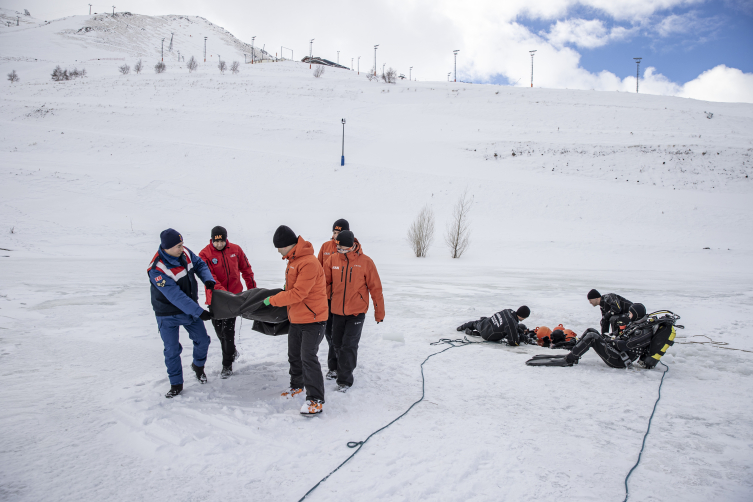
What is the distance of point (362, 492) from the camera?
10.00ft

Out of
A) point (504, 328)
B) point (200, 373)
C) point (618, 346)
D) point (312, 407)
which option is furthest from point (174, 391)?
A: point (618, 346)

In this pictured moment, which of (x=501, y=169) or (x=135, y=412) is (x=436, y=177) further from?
(x=135, y=412)

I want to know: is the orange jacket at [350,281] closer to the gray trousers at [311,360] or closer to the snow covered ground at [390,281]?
the gray trousers at [311,360]

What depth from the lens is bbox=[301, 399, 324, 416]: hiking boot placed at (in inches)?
164

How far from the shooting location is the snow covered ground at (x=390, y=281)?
3.39 m

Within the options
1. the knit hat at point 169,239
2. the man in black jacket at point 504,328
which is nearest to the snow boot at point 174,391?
the knit hat at point 169,239

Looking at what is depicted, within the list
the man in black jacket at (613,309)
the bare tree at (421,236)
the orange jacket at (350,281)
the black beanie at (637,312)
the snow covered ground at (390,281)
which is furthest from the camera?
the bare tree at (421,236)

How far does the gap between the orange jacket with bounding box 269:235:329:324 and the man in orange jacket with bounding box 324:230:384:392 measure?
1.76ft

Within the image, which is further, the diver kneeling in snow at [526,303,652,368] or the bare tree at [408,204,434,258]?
the bare tree at [408,204,434,258]

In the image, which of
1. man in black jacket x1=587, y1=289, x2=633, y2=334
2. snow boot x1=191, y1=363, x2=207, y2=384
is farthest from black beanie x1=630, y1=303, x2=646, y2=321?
snow boot x1=191, y1=363, x2=207, y2=384

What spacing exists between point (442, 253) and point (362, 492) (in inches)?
771

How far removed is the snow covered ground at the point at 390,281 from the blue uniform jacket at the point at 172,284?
105cm

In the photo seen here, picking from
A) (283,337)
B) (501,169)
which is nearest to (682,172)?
(501,169)

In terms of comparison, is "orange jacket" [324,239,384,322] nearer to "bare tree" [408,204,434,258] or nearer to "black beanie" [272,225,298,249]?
"black beanie" [272,225,298,249]
